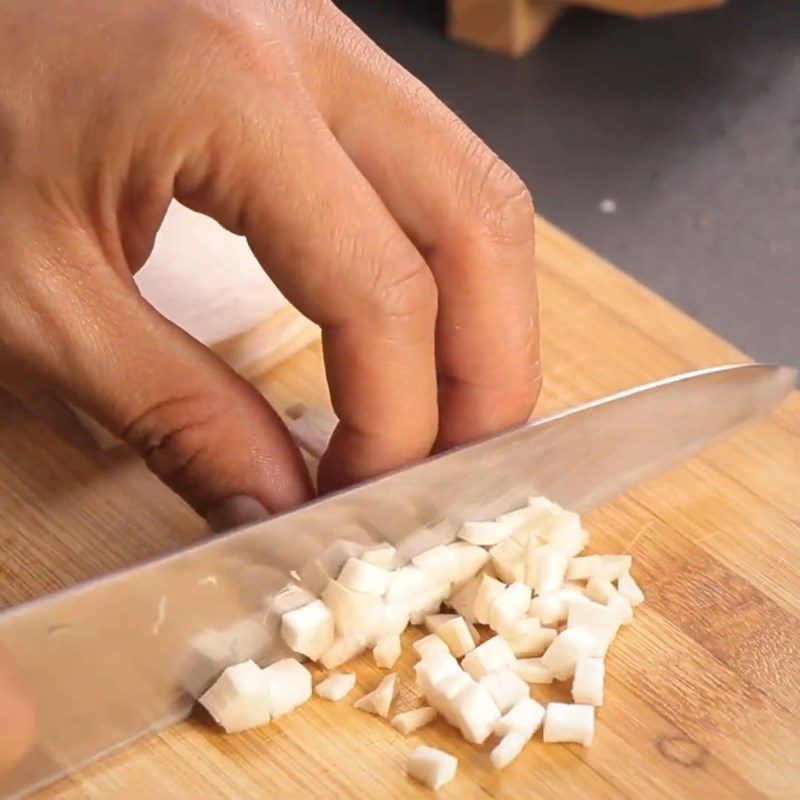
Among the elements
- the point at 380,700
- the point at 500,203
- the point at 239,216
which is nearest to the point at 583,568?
the point at 380,700

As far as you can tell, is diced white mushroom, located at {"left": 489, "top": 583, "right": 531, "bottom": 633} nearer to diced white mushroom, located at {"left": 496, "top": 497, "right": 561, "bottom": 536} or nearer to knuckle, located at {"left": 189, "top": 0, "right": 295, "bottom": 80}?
diced white mushroom, located at {"left": 496, "top": 497, "right": 561, "bottom": 536}

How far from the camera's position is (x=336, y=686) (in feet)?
3.27

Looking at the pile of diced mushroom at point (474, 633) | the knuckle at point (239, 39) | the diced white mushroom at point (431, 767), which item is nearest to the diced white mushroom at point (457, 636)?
the pile of diced mushroom at point (474, 633)

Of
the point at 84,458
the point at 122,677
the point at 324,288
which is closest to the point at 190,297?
the point at 84,458

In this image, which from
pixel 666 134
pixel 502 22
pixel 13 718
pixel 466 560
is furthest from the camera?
pixel 502 22

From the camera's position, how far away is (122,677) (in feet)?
3.06

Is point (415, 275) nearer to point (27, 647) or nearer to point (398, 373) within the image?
point (398, 373)

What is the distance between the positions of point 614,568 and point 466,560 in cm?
14

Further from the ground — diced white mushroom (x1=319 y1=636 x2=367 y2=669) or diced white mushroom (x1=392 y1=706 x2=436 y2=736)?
diced white mushroom (x1=319 y1=636 x2=367 y2=669)

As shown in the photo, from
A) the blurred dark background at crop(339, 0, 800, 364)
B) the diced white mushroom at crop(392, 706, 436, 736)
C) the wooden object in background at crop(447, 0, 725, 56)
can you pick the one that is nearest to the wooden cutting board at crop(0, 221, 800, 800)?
the diced white mushroom at crop(392, 706, 436, 736)

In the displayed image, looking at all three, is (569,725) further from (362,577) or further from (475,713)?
(362,577)

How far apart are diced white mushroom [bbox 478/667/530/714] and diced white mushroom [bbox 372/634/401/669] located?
0.26 ft

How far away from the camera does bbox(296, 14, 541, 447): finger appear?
1020mm

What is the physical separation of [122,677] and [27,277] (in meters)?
0.32
